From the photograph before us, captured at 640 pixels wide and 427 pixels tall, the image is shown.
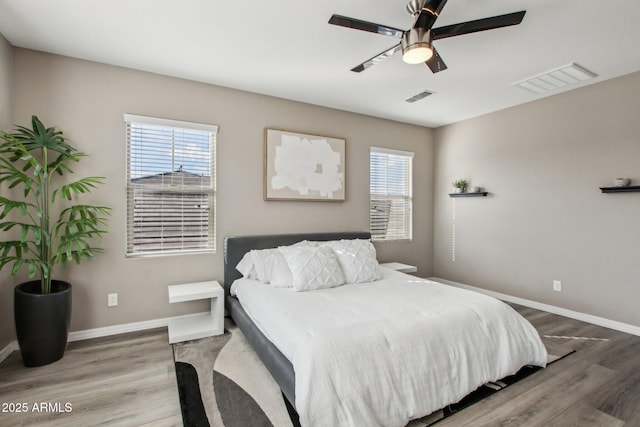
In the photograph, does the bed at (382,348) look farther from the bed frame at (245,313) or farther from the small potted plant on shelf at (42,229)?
the small potted plant on shelf at (42,229)

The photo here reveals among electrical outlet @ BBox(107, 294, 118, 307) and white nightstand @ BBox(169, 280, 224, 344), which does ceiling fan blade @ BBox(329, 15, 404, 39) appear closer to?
white nightstand @ BBox(169, 280, 224, 344)

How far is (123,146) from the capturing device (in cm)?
319

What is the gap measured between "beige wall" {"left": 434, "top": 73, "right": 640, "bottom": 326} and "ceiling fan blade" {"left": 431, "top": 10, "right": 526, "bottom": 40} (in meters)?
2.52

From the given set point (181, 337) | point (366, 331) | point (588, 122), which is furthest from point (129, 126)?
point (588, 122)

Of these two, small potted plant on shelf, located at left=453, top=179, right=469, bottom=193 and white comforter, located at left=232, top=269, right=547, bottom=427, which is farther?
small potted plant on shelf, located at left=453, top=179, right=469, bottom=193

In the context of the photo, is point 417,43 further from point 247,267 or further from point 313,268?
point 247,267

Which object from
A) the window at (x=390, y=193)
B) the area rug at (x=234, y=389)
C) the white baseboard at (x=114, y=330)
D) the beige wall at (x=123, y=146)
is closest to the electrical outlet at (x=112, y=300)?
the beige wall at (x=123, y=146)

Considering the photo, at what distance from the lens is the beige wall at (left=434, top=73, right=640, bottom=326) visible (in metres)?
3.34

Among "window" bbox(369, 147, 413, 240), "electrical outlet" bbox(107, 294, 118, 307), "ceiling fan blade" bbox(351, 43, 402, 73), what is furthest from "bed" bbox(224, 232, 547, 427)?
"window" bbox(369, 147, 413, 240)

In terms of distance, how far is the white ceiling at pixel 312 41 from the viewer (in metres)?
2.25

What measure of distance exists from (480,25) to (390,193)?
325 cm

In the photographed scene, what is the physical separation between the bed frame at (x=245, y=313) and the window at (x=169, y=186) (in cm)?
33

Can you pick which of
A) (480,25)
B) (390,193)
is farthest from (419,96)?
(480,25)

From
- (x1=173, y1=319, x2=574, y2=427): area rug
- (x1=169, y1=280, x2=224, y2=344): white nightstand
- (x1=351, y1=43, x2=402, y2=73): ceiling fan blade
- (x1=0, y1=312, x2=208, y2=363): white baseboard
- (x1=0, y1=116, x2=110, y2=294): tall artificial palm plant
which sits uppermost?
(x1=351, y1=43, x2=402, y2=73): ceiling fan blade
